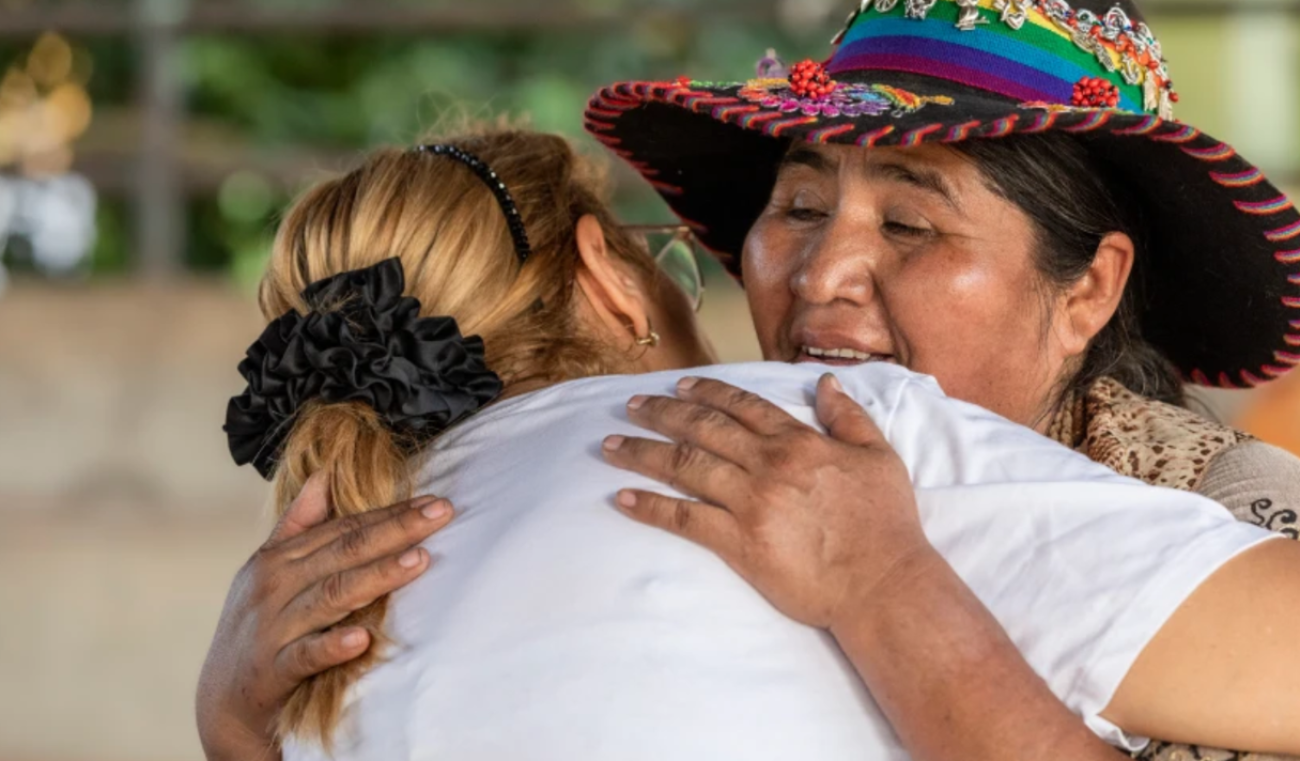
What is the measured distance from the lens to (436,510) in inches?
75.9

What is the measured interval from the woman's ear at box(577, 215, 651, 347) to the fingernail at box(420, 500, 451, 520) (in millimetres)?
616

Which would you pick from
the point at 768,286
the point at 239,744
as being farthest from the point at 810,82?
A: the point at 239,744

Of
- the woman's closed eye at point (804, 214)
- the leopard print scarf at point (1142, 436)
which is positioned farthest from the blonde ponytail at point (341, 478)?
the leopard print scarf at point (1142, 436)

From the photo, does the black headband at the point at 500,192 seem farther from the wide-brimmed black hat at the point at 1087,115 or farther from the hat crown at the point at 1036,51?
the hat crown at the point at 1036,51

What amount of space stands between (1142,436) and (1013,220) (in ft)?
1.20

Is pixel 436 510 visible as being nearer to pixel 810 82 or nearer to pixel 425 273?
pixel 425 273

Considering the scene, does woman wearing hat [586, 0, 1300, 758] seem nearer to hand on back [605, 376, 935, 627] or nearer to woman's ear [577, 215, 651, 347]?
woman's ear [577, 215, 651, 347]

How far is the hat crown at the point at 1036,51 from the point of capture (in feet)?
7.97

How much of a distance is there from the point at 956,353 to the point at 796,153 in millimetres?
379

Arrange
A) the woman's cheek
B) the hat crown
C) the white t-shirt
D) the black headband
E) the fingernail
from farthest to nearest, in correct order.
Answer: the woman's cheek
the hat crown
the black headband
the fingernail
the white t-shirt

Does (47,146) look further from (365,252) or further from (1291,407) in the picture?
(365,252)

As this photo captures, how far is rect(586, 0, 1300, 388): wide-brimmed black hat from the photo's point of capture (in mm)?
2311

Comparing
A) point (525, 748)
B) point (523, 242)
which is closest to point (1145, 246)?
point (523, 242)

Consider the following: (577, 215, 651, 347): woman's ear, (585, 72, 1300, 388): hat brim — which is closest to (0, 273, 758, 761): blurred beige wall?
(585, 72, 1300, 388): hat brim
